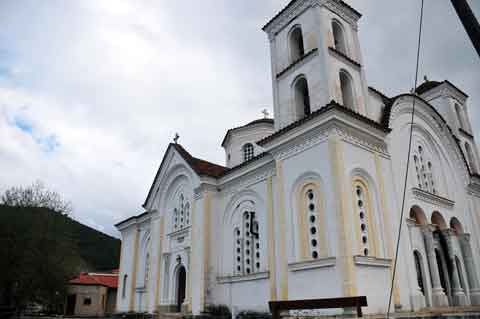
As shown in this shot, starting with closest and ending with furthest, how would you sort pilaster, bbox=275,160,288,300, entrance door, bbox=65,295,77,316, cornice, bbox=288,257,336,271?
cornice, bbox=288,257,336,271 < pilaster, bbox=275,160,288,300 < entrance door, bbox=65,295,77,316

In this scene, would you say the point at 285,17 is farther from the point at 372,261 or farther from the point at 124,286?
the point at 124,286

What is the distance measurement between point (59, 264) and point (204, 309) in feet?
39.4

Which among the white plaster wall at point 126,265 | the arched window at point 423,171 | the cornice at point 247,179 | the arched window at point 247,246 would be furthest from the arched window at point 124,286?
the arched window at point 423,171

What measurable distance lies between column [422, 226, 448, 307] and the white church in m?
0.04

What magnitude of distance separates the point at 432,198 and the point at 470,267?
3651 millimetres

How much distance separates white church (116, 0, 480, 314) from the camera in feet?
42.7

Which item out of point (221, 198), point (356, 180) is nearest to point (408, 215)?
point (356, 180)

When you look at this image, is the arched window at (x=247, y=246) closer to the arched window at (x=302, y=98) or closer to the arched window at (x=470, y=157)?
the arched window at (x=302, y=98)

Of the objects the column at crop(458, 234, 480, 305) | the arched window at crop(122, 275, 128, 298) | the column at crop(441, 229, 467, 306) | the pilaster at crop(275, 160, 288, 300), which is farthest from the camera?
the arched window at crop(122, 275, 128, 298)

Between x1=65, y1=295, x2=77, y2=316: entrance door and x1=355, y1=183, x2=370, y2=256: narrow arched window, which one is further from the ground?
x1=355, y1=183, x2=370, y2=256: narrow arched window

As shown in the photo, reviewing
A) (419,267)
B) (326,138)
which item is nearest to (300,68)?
Result: (326,138)

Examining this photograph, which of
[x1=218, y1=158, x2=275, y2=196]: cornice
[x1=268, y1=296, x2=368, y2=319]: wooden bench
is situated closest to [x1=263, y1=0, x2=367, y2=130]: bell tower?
[x1=218, y1=158, x2=275, y2=196]: cornice

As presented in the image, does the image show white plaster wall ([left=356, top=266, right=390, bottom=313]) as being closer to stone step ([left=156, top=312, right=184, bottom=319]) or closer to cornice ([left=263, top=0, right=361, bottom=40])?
stone step ([left=156, top=312, right=184, bottom=319])

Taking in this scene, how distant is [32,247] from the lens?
2300 cm
